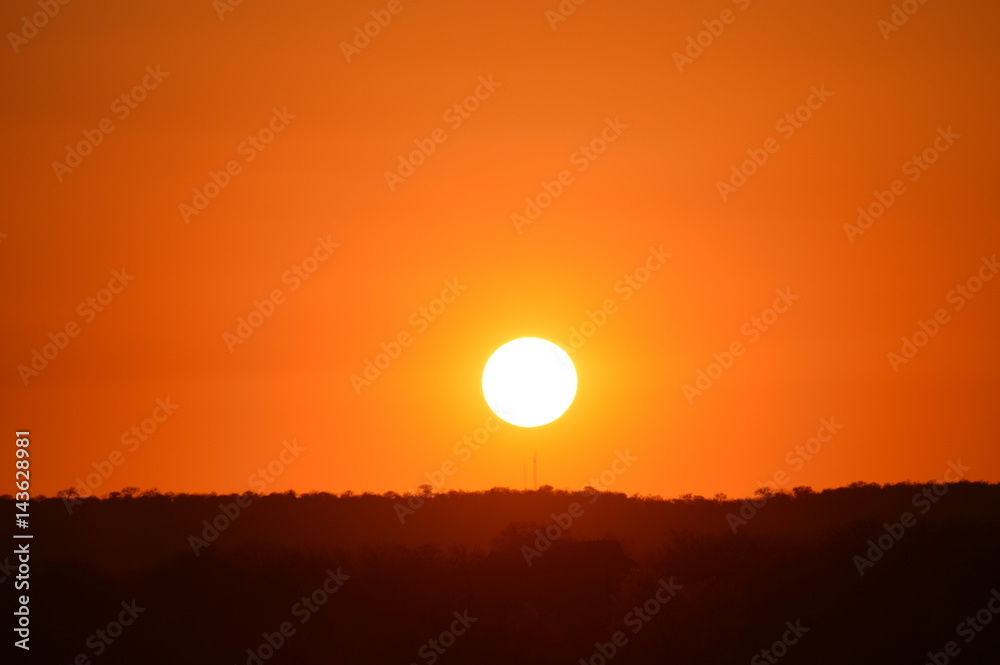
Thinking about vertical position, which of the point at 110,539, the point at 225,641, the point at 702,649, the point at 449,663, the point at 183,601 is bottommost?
the point at 702,649

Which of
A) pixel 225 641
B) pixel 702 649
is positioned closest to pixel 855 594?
pixel 702 649

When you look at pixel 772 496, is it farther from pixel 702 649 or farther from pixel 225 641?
pixel 225 641

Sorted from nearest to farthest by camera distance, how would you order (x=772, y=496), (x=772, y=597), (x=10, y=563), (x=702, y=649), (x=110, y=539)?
(x=702, y=649) < (x=772, y=597) < (x=10, y=563) < (x=110, y=539) < (x=772, y=496)

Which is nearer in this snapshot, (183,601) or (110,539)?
(183,601)

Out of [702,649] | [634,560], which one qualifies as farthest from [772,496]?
[702,649]

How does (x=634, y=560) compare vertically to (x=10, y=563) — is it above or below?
below

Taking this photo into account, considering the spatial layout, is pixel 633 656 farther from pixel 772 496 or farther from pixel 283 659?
pixel 772 496

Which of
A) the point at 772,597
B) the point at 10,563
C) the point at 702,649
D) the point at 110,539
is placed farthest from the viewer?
the point at 110,539
